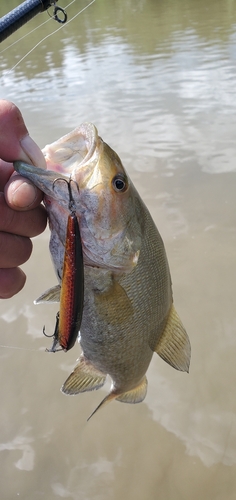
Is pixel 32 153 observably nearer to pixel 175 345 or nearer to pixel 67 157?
pixel 67 157

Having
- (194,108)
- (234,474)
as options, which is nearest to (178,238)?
(234,474)

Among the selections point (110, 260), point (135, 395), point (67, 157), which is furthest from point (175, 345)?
point (67, 157)

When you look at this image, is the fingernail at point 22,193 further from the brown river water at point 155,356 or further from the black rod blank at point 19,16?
the brown river water at point 155,356

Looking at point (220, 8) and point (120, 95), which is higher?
point (120, 95)

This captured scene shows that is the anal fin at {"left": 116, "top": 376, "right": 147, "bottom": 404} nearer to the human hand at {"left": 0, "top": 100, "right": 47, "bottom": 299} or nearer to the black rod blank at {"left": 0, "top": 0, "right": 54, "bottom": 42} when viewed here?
the human hand at {"left": 0, "top": 100, "right": 47, "bottom": 299}

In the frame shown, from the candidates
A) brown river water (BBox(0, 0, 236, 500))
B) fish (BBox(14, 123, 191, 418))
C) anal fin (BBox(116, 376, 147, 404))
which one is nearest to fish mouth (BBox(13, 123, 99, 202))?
fish (BBox(14, 123, 191, 418))

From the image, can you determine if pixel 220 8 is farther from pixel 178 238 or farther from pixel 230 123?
pixel 178 238

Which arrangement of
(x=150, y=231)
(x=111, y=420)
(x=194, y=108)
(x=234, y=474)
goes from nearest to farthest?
(x=150, y=231)
(x=234, y=474)
(x=111, y=420)
(x=194, y=108)
